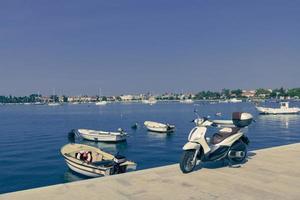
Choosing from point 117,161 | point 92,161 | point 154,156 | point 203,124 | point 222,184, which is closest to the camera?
point 222,184

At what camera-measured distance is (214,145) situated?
1006cm

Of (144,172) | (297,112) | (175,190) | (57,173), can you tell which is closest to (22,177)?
(57,173)

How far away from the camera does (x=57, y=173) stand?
75.5ft

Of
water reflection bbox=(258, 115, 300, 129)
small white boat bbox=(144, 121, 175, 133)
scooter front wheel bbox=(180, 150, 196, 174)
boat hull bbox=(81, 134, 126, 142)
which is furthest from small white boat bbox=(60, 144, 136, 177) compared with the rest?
water reflection bbox=(258, 115, 300, 129)

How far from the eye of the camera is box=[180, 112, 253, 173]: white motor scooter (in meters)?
9.36

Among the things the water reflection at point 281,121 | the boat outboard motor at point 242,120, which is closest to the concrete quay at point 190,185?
the boat outboard motor at point 242,120

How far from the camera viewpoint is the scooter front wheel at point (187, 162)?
29.8ft

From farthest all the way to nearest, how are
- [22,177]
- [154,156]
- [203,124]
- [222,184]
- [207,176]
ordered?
[154,156], [22,177], [203,124], [207,176], [222,184]

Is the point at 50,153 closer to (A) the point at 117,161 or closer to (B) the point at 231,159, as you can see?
(A) the point at 117,161

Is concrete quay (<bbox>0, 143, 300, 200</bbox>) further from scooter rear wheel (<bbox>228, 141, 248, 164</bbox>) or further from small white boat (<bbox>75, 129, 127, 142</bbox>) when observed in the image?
small white boat (<bbox>75, 129, 127, 142</bbox>)

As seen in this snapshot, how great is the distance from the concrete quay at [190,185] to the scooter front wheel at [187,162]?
0.61 ft

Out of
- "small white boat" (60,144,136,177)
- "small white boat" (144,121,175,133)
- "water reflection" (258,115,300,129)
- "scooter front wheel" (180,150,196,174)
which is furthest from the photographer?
"water reflection" (258,115,300,129)

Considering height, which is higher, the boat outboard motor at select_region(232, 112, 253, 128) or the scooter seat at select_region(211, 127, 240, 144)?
the boat outboard motor at select_region(232, 112, 253, 128)

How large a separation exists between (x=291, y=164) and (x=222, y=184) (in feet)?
11.2
